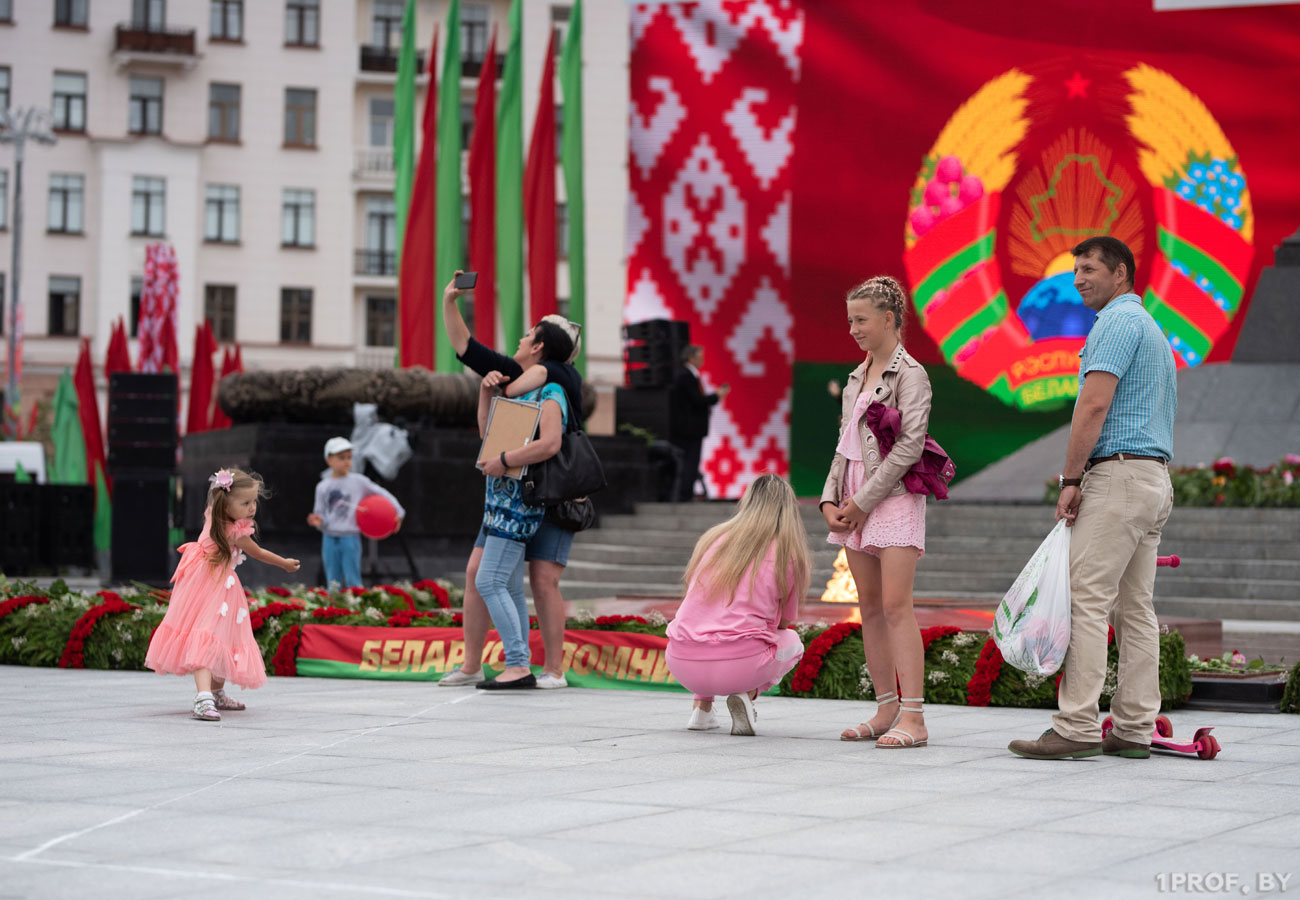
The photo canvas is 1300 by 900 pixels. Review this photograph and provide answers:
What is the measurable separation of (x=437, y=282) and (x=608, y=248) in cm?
2532

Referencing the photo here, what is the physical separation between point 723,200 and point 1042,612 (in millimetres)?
18585

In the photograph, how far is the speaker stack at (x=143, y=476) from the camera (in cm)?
1831

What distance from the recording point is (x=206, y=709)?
7.21 meters

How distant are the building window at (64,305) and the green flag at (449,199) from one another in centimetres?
2584

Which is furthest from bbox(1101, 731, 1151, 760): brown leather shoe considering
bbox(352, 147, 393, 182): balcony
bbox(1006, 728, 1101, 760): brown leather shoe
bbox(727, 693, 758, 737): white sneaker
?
bbox(352, 147, 393, 182): balcony

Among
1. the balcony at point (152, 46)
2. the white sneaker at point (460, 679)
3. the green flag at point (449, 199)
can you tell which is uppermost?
the balcony at point (152, 46)

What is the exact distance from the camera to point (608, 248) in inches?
1992

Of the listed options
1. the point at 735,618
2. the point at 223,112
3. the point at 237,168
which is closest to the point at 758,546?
the point at 735,618

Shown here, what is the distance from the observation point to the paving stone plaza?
3891 mm

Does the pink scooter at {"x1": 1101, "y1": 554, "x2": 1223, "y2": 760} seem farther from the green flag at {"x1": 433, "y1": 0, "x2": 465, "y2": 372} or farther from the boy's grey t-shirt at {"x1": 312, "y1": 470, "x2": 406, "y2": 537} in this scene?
the green flag at {"x1": 433, "y1": 0, "x2": 465, "y2": 372}

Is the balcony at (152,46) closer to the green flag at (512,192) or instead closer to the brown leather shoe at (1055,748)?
the green flag at (512,192)

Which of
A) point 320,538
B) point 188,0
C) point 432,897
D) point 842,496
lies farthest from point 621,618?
point 188,0

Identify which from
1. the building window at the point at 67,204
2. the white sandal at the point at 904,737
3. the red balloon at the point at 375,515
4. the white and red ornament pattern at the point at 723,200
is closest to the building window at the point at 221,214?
the building window at the point at 67,204

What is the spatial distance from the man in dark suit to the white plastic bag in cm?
1452
